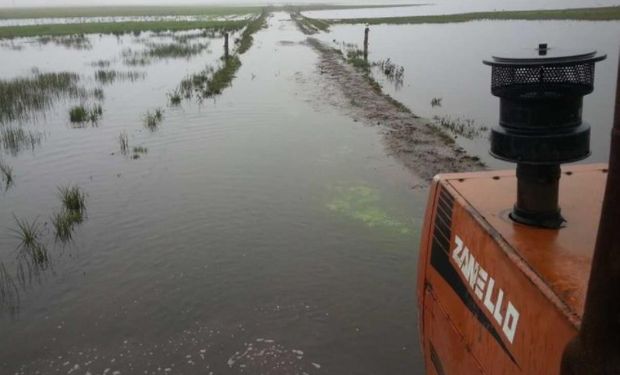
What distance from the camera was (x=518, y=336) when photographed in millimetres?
2232

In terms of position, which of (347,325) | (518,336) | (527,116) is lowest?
(347,325)

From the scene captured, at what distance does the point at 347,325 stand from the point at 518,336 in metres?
3.54

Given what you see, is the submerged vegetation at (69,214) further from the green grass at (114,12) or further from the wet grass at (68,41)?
the green grass at (114,12)

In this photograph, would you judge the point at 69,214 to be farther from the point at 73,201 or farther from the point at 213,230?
the point at 213,230

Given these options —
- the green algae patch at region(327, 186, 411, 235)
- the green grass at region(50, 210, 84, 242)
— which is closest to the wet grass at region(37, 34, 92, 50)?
the green grass at region(50, 210, 84, 242)

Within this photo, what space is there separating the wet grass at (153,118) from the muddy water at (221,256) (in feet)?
1.80

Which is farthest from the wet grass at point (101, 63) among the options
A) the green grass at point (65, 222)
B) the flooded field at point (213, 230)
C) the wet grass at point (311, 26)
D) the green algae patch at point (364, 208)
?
the wet grass at point (311, 26)

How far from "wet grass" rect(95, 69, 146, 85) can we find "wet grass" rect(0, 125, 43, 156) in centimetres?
829

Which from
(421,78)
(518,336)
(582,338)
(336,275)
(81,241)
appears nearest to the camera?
(582,338)

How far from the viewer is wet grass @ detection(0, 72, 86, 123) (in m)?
16.3

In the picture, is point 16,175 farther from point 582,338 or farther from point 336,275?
point 582,338

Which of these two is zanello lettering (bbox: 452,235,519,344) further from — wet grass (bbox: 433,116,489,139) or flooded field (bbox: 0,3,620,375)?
wet grass (bbox: 433,116,489,139)

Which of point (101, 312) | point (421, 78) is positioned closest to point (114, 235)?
point (101, 312)

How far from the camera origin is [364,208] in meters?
8.62
